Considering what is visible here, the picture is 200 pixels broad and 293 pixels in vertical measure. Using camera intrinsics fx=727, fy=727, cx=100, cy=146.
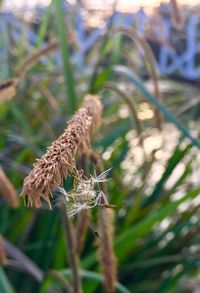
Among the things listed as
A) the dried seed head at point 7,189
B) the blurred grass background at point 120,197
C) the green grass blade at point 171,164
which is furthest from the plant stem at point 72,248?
the green grass blade at point 171,164

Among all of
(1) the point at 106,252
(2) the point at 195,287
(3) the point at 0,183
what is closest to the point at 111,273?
(1) the point at 106,252

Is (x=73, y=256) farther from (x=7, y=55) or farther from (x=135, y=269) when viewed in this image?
(x=7, y=55)

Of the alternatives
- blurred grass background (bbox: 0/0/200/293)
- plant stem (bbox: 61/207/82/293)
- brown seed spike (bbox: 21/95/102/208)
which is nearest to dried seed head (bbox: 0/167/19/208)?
plant stem (bbox: 61/207/82/293)

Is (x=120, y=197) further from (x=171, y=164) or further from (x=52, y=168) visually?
(x=52, y=168)

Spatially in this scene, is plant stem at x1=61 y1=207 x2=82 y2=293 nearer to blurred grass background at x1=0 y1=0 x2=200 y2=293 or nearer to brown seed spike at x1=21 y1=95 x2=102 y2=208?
blurred grass background at x1=0 y1=0 x2=200 y2=293

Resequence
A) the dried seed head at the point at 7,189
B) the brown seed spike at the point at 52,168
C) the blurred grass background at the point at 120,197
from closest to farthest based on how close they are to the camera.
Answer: the brown seed spike at the point at 52,168
the dried seed head at the point at 7,189
the blurred grass background at the point at 120,197

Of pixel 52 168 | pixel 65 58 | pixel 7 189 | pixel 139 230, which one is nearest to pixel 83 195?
pixel 52 168

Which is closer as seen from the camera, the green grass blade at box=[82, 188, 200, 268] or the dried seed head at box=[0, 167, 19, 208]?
the dried seed head at box=[0, 167, 19, 208]

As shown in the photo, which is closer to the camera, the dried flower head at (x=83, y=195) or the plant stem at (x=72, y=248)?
the dried flower head at (x=83, y=195)

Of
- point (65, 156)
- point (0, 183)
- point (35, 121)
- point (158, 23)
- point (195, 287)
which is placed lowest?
point (195, 287)

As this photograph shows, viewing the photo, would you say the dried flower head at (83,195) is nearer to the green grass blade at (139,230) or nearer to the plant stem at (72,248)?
the plant stem at (72,248)

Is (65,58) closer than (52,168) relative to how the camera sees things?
No
